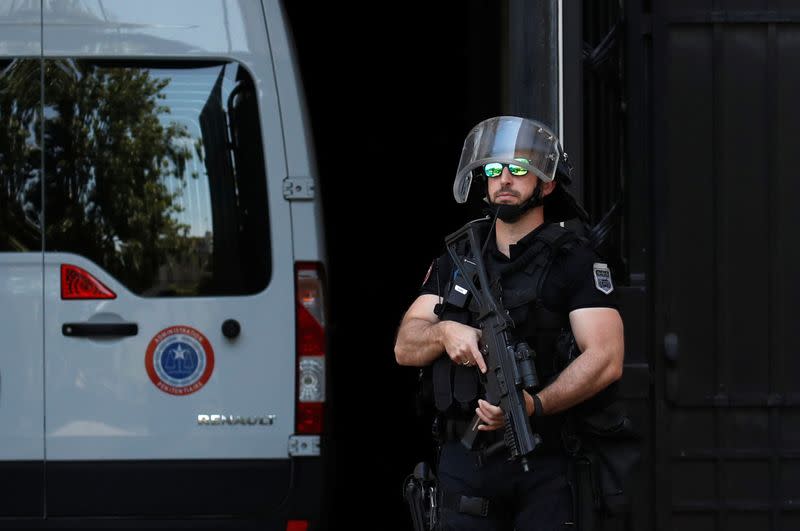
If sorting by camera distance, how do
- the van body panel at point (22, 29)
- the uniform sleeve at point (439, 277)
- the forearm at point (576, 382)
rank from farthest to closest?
the van body panel at point (22, 29) < the uniform sleeve at point (439, 277) < the forearm at point (576, 382)

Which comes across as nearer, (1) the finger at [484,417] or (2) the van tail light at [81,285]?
(1) the finger at [484,417]

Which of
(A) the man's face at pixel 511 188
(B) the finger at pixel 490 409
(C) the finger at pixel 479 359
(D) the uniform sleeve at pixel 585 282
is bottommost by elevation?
(B) the finger at pixel 490 409

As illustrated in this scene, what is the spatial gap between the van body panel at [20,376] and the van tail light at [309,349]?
875 millimetres

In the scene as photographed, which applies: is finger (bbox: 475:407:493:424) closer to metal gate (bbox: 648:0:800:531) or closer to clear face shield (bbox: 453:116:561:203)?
clear face shield (bbox: 453:116:561:203)

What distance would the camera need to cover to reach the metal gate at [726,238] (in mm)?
5430

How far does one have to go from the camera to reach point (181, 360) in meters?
4.50

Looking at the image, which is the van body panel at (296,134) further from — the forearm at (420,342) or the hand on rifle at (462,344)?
the hand on rifle at (462,344)

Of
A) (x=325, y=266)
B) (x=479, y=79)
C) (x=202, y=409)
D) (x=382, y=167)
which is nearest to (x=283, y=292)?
(x=325, y=266)

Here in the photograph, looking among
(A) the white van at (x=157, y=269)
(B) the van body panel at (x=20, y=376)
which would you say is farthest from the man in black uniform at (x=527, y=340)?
(B) the van body panel at (x=20, y=376)

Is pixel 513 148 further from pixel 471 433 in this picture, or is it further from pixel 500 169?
pixel 471 433

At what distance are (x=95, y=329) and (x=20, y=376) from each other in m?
0.30

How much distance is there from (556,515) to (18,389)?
1941mm

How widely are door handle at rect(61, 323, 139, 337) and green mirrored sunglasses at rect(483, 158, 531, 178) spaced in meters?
1.48

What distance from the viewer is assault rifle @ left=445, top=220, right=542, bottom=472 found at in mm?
3389
